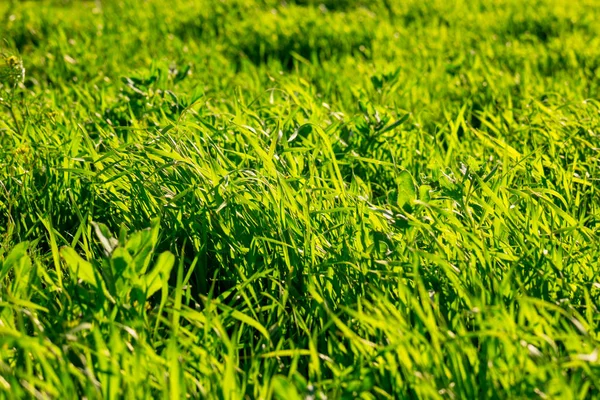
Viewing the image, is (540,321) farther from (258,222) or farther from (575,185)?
(575,185)

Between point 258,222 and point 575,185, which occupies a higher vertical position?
point 258,222

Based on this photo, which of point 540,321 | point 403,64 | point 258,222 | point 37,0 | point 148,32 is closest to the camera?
point 540,321

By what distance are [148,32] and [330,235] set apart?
140 inches

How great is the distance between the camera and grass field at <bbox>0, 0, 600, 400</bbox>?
1386 millimetres

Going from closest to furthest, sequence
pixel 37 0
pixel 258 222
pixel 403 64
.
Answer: pixel 258 222, pixel 403 64, pixel 37 0

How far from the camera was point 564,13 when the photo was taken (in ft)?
17.1

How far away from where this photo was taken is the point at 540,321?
Answer: 1.45 metres

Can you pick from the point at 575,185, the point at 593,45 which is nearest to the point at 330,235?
the point at 575,185

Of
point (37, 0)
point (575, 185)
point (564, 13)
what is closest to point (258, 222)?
point (575, 185)

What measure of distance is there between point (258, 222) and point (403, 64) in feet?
7.65

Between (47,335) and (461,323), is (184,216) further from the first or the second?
(461,323)

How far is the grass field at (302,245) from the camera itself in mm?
1386

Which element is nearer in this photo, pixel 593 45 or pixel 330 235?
pixel 330 235

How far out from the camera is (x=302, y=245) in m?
1.87
